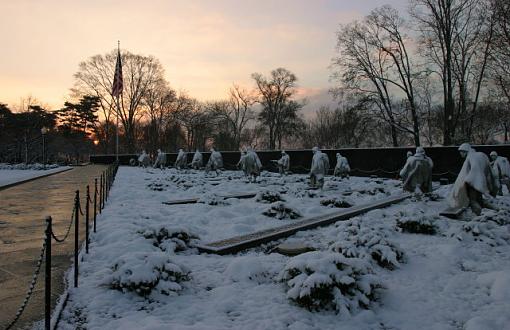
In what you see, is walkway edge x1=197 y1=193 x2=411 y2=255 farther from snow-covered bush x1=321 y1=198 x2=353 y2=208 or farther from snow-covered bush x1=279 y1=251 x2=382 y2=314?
snow-covered bush x1=279 y1=251 x2=382 y2=314

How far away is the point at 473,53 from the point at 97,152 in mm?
65317

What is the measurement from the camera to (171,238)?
6844 millimetres

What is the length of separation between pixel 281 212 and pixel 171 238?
12.3 ft

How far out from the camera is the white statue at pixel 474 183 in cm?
855

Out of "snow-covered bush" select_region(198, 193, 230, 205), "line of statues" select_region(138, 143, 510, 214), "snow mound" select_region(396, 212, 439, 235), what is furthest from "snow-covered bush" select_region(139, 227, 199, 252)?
"line of statues" select_region(138, 143, 510, 214)

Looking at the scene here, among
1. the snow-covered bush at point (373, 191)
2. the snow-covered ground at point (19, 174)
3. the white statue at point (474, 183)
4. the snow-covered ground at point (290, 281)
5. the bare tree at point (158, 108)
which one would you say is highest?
the bare tree at point (158, 108)

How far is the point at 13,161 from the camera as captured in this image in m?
50.4

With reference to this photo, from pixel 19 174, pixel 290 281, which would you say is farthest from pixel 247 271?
pixel 19 174

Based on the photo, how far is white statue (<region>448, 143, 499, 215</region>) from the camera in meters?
8.55

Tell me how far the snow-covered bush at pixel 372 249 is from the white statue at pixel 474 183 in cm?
330

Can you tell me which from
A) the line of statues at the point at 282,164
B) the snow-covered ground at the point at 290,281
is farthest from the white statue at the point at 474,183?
the line of statues at the point at 282,164

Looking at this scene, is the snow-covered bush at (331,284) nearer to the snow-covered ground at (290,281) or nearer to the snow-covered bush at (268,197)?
the snow-covered ground at (290,281)

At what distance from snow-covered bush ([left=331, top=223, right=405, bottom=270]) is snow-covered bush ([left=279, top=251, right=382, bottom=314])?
951mm

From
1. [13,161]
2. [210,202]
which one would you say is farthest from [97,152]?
[210,202]
